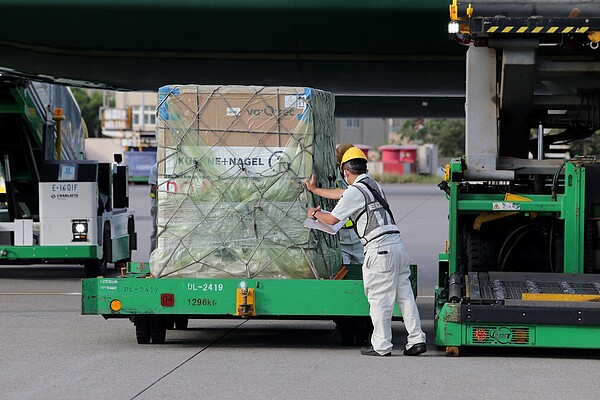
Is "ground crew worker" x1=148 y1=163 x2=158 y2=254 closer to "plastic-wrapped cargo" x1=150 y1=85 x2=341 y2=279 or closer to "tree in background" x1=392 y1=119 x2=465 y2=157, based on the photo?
"plastic-wrapped cargo" x1=150 y1=85 x2=341 y2=279

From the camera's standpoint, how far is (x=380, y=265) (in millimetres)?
9727

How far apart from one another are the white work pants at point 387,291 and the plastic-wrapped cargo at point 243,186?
77 cm

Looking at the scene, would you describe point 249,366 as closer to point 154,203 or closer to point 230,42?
point 154,203

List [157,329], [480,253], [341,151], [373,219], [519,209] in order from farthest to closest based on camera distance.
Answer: [480,253]
[341,151]
[157,329]
[519,209]
[373,219]

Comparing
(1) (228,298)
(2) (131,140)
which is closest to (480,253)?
(1) (228,298)

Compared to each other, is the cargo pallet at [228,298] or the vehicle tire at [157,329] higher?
the cargo pallet at [228,298]

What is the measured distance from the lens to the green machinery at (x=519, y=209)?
31.6 ft

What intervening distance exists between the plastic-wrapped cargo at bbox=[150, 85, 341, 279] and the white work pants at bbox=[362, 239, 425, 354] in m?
0.77

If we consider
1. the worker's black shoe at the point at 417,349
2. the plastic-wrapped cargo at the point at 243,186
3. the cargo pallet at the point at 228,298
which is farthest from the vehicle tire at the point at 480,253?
the plastic-wrapped cargo at the point at 243,186

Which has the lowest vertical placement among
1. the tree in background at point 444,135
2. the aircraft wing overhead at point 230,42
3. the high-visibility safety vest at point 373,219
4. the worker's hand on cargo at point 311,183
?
the high-visibility safety vest at point 373,219

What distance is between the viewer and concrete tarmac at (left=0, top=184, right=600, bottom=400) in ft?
27.2

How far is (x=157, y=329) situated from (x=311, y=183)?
1.92 meters

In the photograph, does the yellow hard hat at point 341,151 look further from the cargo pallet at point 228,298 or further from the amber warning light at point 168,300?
the amber warning light at point 168,300

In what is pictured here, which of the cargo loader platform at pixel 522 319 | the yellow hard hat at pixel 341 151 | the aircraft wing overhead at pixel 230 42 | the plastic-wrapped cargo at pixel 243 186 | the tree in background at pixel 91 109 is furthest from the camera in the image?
the tree in background at pixel 91 109
